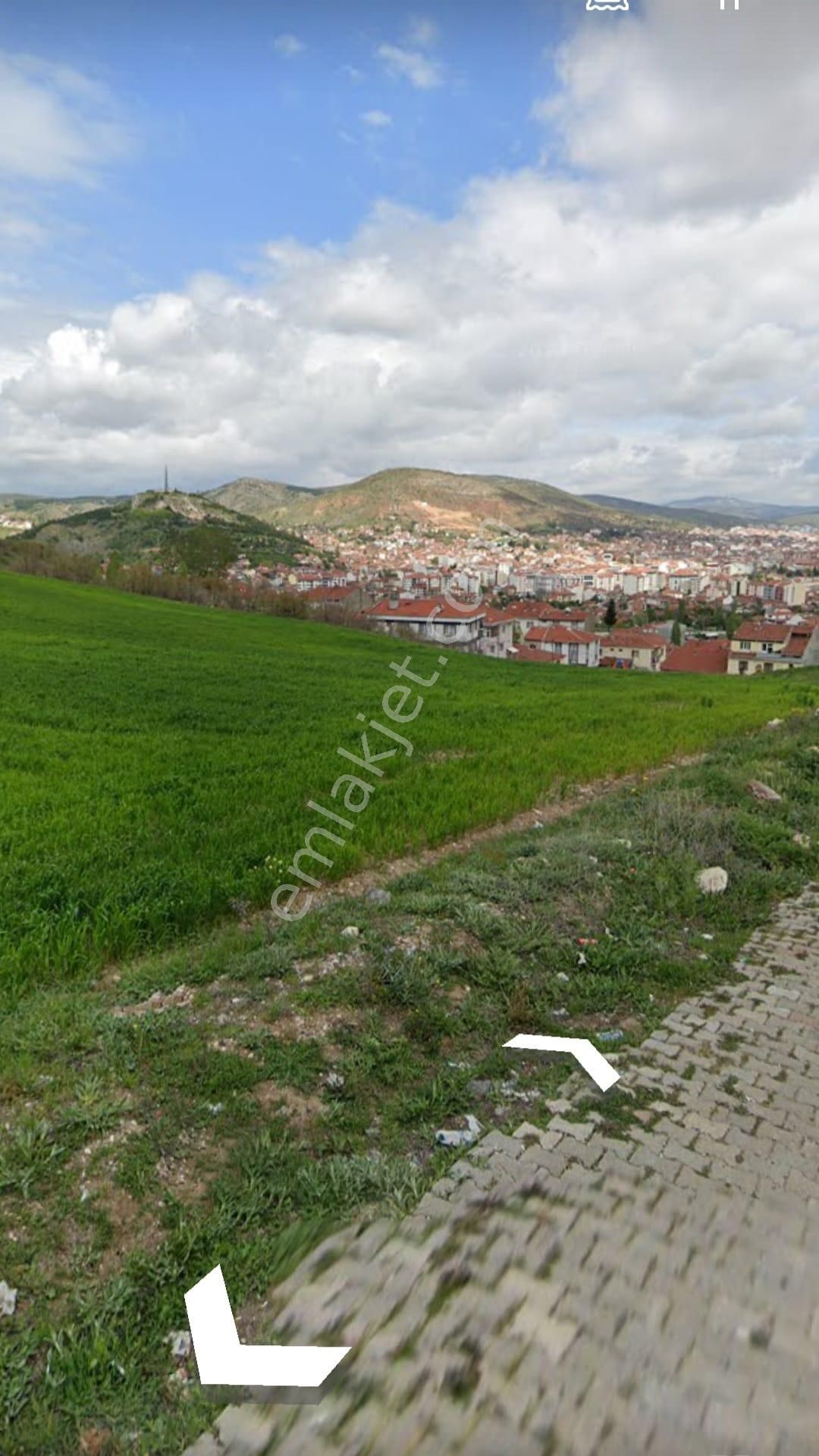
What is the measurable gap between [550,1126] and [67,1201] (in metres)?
2.15

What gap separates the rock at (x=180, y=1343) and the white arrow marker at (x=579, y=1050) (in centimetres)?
219

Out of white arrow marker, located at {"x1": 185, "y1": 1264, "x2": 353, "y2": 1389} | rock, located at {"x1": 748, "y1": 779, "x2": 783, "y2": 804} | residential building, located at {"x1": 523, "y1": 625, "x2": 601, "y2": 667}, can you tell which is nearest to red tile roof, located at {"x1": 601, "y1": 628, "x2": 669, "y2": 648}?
residential building, located at {"x1": 523, "y1": 625, "x2": 601, "y2": 667}

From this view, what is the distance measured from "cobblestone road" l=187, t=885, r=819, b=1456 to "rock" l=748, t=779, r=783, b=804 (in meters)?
6.00

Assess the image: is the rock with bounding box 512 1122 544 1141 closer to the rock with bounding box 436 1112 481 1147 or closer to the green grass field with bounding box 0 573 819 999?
the rock with bounding box 436 1112 481 1147

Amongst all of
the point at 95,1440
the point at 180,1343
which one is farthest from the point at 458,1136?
the point at 95,1440

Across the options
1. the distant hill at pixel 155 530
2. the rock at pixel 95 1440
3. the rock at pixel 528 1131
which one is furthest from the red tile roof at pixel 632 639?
the distant hill at pixel 155 530

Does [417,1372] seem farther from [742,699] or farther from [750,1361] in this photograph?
[742,699]

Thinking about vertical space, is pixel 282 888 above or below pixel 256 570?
below

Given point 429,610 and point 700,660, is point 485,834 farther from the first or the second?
point 429,610

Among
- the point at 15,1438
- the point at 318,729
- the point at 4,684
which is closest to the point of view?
the point at 15,1438

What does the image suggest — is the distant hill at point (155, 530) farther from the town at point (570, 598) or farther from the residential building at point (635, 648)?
the residential building at point (635, 648)

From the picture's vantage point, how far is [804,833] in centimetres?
811

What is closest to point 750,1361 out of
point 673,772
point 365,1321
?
point 365,1321

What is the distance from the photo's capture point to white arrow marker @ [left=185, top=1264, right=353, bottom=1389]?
2258mm
